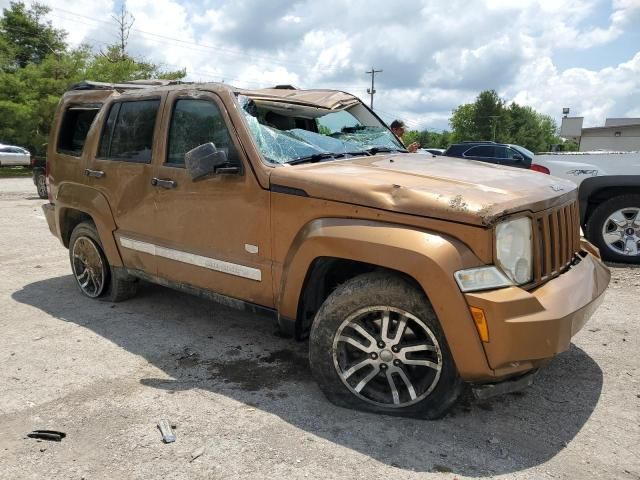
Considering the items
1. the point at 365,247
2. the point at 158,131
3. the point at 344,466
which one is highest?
the point at 158,131

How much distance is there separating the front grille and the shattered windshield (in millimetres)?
1472

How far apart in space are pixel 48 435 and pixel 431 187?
2.47m

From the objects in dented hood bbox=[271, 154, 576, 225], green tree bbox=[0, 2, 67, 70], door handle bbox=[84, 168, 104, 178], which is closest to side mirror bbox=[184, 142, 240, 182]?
dented hood bbox=[271, 154, 576, 225]

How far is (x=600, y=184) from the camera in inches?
251

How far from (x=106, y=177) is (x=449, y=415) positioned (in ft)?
11.2

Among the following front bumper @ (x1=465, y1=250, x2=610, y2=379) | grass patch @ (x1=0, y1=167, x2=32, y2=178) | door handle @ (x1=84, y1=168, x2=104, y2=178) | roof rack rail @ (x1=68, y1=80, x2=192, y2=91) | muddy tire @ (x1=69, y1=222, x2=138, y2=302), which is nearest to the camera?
front bumper @ (x1=465, y1=250, x2=610, y2=379)

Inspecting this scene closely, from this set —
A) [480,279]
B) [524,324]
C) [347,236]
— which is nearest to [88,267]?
[347,236]

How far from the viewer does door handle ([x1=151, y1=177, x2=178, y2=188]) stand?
12.9 feet

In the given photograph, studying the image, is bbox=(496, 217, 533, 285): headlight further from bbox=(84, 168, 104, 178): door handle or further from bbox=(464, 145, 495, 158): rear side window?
bbox=(464, 145, 495, 158): rear side window

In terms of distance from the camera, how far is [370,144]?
4270mm

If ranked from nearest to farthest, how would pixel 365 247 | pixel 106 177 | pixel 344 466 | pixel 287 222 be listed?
pixel 344 466 → pixel 365 247 → pixel 287 222 → pixel 106 177

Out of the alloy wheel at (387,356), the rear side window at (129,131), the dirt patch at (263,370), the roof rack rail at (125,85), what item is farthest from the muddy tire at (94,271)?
the alloy wheel at (387,356)

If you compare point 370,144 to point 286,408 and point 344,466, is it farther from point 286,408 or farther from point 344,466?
point 344,466

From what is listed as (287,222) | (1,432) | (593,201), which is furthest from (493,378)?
(593,201)
